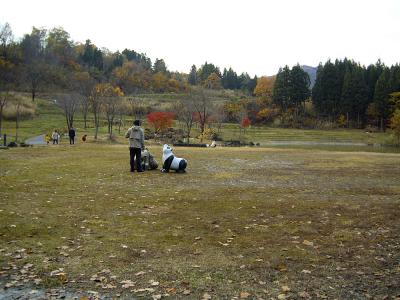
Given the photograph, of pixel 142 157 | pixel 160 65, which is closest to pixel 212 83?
pixel 160 65

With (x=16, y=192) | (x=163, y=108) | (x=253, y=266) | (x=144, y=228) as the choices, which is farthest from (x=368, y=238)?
(x=163, y=108)

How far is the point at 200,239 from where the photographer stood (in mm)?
7559

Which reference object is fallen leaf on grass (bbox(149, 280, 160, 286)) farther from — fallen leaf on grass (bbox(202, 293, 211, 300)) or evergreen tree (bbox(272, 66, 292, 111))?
evergreen tree (bbox(272, 66, 292, 111))

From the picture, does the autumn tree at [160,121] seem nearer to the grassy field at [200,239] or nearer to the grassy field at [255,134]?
the grassy field at [255,134]

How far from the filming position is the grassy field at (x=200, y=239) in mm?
5590

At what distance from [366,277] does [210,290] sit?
7.85ft

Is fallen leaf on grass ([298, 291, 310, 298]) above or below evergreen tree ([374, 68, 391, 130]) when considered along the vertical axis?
below

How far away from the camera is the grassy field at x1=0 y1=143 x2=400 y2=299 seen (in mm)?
5590

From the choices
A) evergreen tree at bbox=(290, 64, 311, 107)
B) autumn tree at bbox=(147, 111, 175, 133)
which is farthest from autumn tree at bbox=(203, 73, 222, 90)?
autumn tree at bbox=(147, 111, 175, 133)

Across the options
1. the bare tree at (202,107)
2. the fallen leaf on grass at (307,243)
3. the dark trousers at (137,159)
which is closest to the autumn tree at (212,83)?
the bare tree at (202,107)

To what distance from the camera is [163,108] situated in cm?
9262

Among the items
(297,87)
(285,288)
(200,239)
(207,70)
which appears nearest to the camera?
(285,288)

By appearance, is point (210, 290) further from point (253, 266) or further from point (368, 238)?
point (368, 238)

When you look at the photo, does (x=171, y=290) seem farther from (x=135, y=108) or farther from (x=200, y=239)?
(x=135, y=108)
